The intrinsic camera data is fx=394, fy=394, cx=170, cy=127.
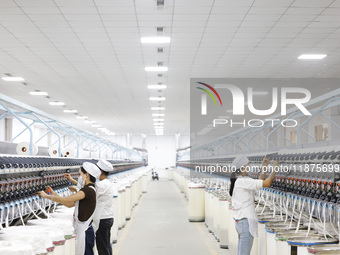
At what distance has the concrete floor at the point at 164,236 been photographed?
789 cm

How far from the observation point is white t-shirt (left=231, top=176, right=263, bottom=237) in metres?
5.12

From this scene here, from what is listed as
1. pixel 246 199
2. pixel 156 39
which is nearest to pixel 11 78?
pixel 156 39

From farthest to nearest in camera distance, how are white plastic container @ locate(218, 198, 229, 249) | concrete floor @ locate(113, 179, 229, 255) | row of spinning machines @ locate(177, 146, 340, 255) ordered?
concrete floor @ locate(113, 179, 229, 255) < white plastic container @ locate(218, 198, 229, 249) < row of spinning machines @ locate(177, 146, 340, 255)

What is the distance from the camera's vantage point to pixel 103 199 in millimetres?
5551

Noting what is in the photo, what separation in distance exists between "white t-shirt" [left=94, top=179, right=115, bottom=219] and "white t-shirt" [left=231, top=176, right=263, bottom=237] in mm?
1758

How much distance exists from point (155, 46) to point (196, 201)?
14.5 ft

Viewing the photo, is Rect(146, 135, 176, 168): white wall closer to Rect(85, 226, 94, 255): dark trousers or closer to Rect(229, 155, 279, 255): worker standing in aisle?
Rect(85, 226, 94, 255): dark trousers

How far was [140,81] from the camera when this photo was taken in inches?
607

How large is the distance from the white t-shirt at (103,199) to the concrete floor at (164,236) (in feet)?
Answer: 7.90

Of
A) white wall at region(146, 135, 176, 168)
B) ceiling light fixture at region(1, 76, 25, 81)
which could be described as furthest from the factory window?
white wall at region(146, 135, 176, 168)

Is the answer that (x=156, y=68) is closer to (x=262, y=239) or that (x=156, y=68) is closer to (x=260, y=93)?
(x=260, y=93)

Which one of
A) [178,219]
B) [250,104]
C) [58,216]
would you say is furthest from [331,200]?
[250,104]

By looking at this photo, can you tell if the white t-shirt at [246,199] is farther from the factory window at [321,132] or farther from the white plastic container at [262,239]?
the factory window at [321,132]

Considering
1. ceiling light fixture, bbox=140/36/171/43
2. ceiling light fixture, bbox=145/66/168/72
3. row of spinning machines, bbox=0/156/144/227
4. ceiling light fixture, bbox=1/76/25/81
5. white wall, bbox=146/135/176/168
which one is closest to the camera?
row of spinning machines, bbox=0/156/144/227
